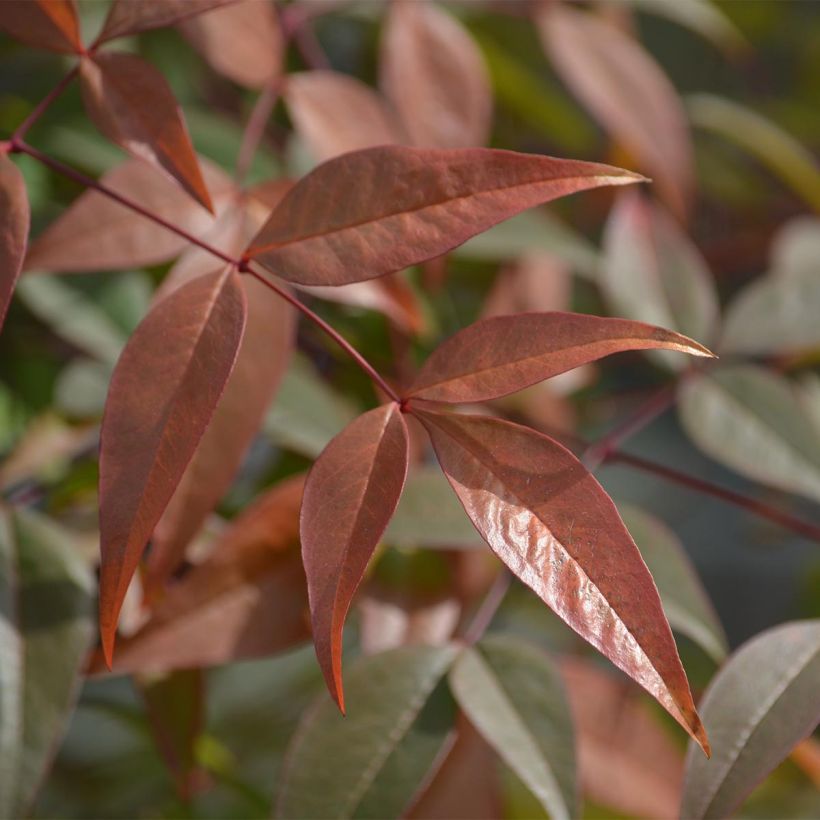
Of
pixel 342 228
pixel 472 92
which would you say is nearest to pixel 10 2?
pixel 342 228

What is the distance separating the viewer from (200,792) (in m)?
0.38

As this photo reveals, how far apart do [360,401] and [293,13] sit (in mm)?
151

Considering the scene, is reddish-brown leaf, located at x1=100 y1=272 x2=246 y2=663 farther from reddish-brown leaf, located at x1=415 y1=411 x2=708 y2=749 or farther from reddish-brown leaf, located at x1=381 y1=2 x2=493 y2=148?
reddish-brown leaf, located at x1=381 y1=2 x2=493 y2=148

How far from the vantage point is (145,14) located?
199 millimetres

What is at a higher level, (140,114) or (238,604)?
(140,114)

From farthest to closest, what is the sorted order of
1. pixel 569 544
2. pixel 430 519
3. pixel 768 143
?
pixel 768 143 < pixel 430 519 < pixel 569 544

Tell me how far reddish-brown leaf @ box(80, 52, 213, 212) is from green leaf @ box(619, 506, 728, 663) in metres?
0.15

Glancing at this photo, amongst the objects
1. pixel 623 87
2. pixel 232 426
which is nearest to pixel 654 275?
pixel 623 87

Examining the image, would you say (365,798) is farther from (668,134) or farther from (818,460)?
(668,134)

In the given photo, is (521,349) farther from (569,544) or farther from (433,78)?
(433,78)

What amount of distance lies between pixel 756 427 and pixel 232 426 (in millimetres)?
161

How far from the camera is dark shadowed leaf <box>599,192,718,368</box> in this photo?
36cm

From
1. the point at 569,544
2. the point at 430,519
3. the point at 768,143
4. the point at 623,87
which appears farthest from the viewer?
the point at 768,143

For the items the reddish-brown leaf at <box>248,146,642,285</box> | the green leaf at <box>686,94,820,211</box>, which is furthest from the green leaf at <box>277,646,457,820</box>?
the green leaf at <box>686,94,820,211</box>
